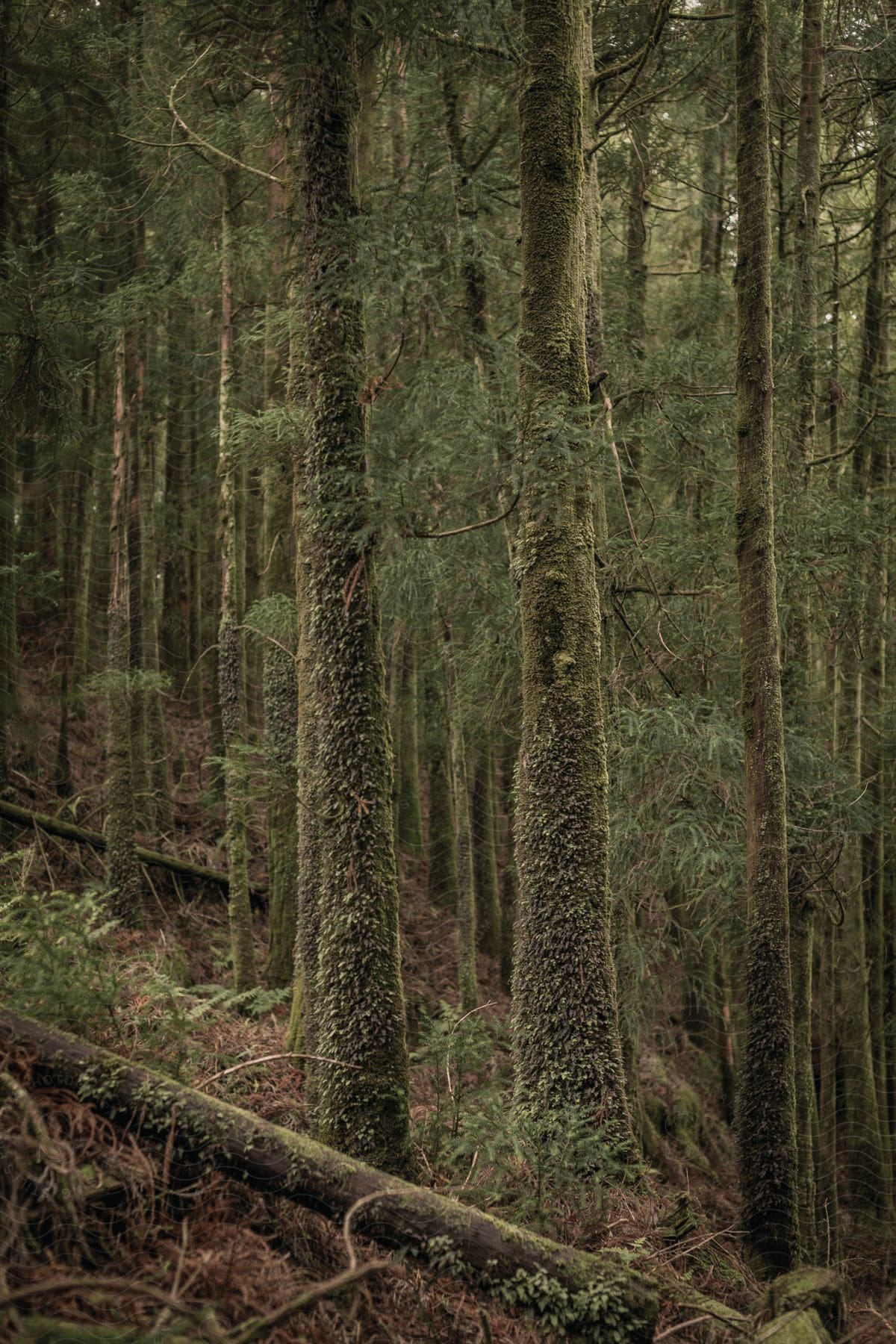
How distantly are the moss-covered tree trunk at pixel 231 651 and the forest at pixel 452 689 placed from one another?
2.2 inches

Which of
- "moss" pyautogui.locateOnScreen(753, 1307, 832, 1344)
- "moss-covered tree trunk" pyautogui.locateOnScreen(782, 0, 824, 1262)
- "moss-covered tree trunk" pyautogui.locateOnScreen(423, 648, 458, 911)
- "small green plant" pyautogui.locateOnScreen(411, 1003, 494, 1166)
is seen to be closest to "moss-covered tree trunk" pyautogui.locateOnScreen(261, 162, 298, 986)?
"small green plant" pyautogui.locateOnScreen(411, 1003, 494, 1166)

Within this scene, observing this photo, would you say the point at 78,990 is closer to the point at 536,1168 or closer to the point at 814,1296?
the point at 536,1168

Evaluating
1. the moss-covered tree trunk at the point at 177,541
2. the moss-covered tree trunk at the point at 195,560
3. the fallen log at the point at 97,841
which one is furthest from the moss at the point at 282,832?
the moss-covered tree trunk at the point at 177,541

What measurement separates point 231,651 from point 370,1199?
7.37 meters

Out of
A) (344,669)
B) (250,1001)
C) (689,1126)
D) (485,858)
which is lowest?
(689,1126)

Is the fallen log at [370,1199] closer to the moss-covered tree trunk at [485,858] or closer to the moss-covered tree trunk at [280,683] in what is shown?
the moss-covered tree trunk at [280,683]

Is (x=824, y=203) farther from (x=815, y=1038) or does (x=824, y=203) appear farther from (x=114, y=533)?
(x=815, y=1038)

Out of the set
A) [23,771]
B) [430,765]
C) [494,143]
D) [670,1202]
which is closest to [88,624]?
[23,771]

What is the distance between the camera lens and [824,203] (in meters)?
14.1

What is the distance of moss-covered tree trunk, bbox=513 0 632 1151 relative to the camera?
20.1 ft

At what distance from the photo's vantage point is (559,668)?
21.7ft

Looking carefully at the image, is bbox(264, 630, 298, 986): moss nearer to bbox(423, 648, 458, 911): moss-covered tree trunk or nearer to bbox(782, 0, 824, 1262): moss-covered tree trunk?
bbox(782, 0, 824, 1262): moss-covered tree trunk

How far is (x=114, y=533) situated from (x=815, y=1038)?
14.7m

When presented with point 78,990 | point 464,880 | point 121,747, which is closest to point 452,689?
point 464,880
